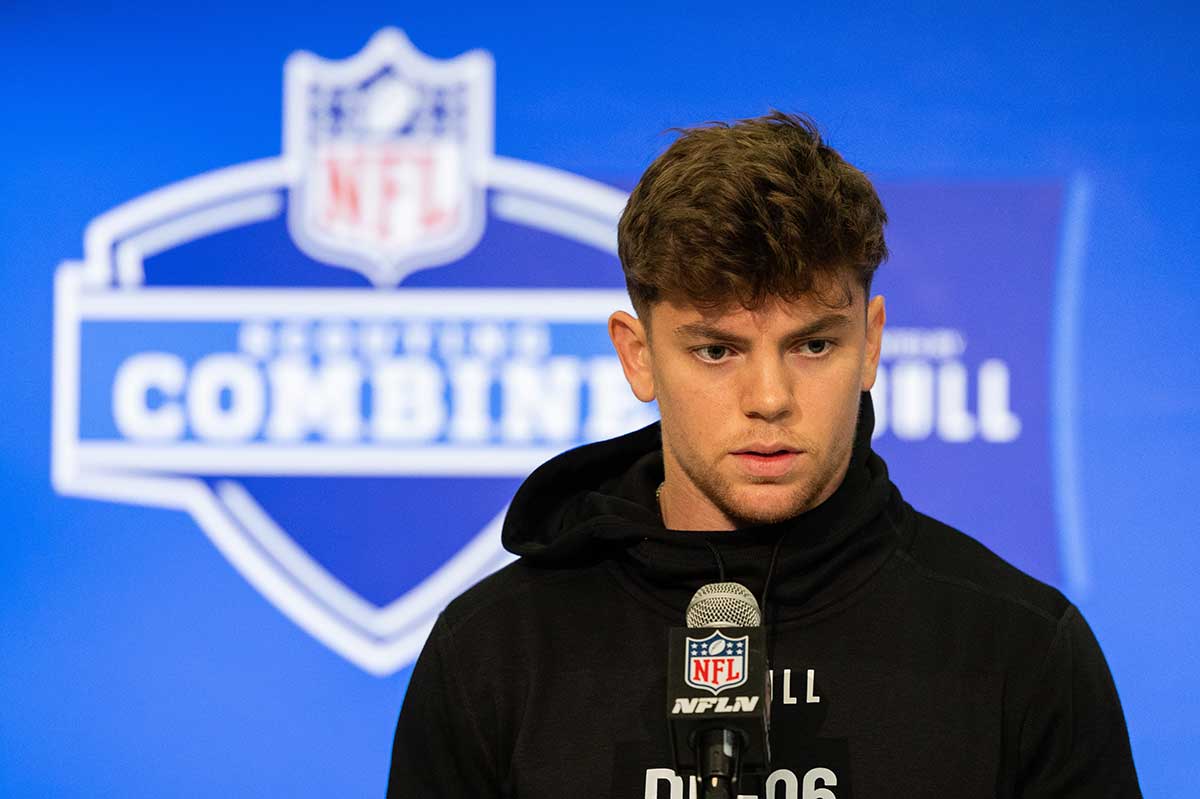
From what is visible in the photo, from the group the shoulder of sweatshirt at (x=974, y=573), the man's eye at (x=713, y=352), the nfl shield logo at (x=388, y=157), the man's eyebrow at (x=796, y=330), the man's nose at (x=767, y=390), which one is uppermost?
the nfl shield logo at (x=388, y=157)

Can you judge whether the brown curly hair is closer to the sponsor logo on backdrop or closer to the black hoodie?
the black hoodie

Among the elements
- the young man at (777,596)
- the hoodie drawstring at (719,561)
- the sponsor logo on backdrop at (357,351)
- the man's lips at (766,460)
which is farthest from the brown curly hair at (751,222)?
the sponsor logo on backdrop at (357,351)

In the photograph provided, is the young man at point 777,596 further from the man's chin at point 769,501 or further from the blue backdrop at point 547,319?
the blue backdrop at point 547,319

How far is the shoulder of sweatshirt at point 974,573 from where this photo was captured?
1294 millimetres

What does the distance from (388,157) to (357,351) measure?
37cm

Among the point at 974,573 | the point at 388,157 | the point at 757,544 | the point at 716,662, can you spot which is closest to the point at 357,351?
the point at 388,157

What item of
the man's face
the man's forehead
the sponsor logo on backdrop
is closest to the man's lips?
the man's face

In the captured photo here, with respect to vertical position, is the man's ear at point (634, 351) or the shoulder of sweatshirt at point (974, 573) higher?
the man's ear at point (634, 351)

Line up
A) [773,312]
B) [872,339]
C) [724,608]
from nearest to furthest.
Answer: [724,608]
[773,312]
[872,339]

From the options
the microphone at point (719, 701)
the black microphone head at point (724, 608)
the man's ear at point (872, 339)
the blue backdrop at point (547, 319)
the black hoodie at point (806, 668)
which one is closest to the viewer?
the microphone at point (719, 701)

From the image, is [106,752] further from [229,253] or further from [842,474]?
[842,474]

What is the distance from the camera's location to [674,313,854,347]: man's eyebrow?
4.06 feet

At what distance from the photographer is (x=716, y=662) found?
3.45 ft

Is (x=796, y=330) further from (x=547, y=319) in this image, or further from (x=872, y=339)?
(x=547, y=319)
